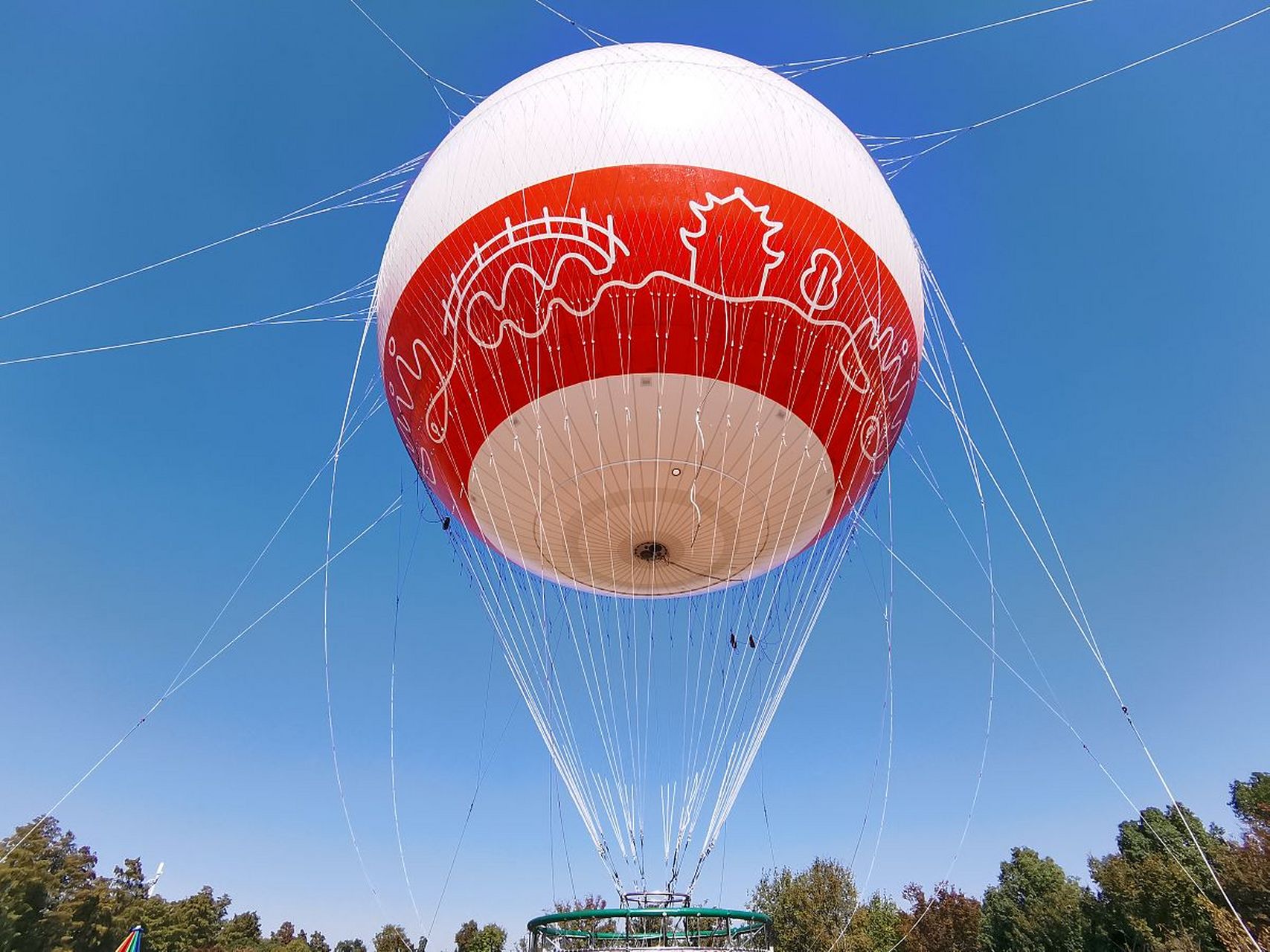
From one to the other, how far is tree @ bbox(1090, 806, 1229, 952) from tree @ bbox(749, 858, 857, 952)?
11.6m

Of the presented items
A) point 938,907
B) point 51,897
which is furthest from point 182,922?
point 938,907

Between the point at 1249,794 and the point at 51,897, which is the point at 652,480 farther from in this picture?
the point at 1249,794

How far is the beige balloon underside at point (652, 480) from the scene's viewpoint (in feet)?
29.1

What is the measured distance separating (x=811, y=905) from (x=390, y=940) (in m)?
25.6

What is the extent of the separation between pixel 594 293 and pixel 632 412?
1483 millimetres

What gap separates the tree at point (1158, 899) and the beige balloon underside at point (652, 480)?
26577mm

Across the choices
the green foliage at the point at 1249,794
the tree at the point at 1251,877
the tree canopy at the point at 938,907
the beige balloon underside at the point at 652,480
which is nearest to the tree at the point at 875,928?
the tree canopy at the point at 938,907

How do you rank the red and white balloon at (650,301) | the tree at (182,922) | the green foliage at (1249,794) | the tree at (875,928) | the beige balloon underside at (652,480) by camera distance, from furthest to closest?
the green foliage at (1249,794), the tree at (182,922), the tree at (875,928), the beige balloon underside at (652,480), the red and white balloon at (650,301)

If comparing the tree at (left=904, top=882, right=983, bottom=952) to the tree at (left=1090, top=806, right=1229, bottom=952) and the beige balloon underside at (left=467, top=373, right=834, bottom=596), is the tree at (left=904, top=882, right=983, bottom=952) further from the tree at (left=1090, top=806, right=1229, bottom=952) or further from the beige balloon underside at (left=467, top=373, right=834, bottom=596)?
the beige balloon underside at (left=467, top=373, right=834, bottom=596)

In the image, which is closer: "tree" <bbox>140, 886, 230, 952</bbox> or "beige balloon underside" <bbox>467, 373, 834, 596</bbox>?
"beige balloon underside" <bbox>467, 373, 834, 596</bbox>

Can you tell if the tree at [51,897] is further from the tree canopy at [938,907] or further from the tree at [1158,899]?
the tree at [1158,899]

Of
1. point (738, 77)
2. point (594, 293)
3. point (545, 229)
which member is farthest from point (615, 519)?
point (738, 77)

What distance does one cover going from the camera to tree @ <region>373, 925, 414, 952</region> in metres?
42.7

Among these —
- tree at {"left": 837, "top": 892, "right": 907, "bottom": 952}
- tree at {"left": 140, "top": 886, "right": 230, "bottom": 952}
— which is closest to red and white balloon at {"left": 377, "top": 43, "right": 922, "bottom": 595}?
tree at {"left": 837, "top": 892, "right": 907, "bottom": 952}
